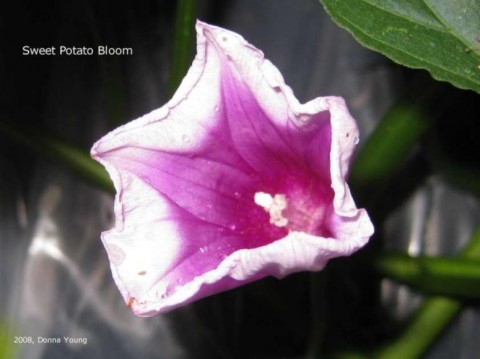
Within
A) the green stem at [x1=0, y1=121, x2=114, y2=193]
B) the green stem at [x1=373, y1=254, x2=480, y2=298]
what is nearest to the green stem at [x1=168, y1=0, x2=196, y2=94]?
the green stem at [x1=0, y1=121, x2=114, y2=193]

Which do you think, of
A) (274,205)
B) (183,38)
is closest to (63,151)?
(183,38)

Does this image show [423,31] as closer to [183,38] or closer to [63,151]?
[183,38]

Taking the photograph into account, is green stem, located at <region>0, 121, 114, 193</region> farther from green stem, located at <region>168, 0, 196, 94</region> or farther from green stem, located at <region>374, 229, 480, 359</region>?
green stem, located at <region>374, 229, 480, 359</region>

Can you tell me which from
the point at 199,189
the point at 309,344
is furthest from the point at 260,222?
the point at 309,344

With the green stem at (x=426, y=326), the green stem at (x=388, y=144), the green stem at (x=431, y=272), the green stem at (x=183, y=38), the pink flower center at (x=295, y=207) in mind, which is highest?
the green stem at (x=183, y=38)

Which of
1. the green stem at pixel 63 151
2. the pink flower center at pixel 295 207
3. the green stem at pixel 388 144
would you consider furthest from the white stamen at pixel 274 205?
the green stem at pixel 63 151

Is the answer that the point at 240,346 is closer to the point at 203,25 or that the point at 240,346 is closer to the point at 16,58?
the point at 16,58

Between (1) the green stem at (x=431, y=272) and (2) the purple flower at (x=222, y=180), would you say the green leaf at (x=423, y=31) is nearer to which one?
(2) the purple flower at (x=222, y=180)
